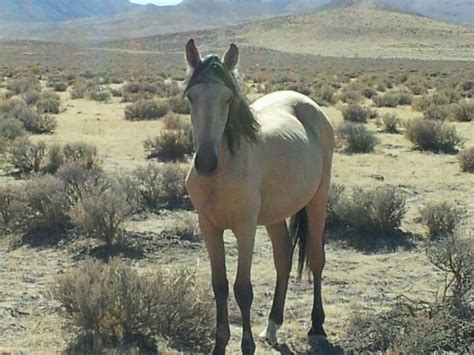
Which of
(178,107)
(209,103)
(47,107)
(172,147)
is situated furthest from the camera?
(178,107)

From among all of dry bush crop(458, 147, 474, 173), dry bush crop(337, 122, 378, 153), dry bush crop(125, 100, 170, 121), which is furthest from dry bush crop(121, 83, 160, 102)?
dry bush crop(458, 147, 474, 173)

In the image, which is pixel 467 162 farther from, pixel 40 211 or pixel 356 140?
pixel 40 211

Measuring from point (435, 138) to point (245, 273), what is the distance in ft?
40.4

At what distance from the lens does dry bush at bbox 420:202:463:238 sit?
9570mm

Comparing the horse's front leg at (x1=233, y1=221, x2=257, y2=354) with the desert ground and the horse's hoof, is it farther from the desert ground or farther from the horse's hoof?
the horse's hoof

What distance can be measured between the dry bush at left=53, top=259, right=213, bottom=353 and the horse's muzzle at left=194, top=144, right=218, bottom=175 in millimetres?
1706

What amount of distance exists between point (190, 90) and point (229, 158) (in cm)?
61

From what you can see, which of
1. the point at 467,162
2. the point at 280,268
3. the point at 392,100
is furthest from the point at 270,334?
the point at 392,100

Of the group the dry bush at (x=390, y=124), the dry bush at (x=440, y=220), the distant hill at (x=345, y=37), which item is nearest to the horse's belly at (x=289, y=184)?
the dry bush at (x=440, y=220)

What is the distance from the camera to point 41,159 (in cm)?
1401

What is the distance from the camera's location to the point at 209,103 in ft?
15.7

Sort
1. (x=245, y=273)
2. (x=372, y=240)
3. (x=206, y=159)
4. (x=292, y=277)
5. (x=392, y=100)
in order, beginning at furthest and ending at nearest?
(x=392, y=100), (x=372, y=240), (x=292, y=277), (x=245, y=273), (x=206, y=159)

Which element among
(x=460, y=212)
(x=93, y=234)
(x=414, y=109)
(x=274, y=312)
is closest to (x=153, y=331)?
(x=274, y=312)

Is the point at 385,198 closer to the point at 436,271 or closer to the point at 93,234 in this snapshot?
the point at 436,271
